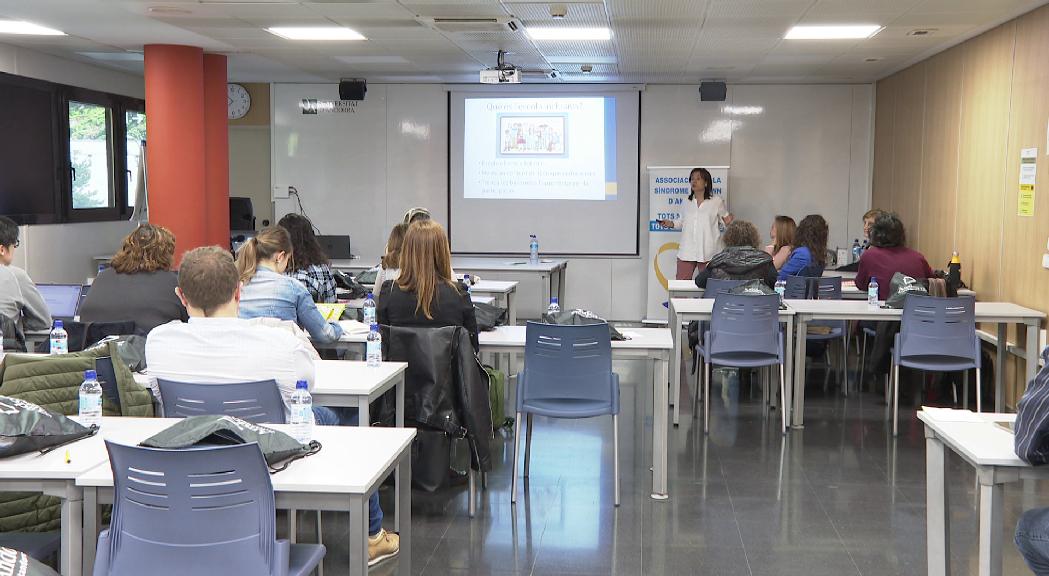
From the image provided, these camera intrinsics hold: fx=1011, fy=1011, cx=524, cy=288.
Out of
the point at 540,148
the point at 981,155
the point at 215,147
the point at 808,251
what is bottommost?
the point at 808,251

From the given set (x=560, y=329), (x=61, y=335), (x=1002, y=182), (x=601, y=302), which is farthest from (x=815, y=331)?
(x=61, y=335)

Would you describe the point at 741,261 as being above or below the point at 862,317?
above

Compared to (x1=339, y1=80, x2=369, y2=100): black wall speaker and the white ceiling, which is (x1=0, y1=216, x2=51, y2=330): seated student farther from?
(x1=339, y1=80, x2=369, y2=100): black wall speaker

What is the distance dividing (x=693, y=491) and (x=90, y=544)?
3.11 meters

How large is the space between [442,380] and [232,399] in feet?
4.62

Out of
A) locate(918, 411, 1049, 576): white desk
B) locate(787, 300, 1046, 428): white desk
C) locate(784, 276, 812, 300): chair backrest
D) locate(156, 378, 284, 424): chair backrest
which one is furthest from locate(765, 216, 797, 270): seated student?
locate(156, 378, 284, 424): chair backrest

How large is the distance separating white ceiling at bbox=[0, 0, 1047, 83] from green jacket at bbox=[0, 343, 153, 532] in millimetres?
3875

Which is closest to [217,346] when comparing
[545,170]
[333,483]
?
[333,483]

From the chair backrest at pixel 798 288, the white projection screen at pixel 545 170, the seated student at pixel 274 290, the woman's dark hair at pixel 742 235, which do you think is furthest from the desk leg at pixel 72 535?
the white projection screen at pixel 545 170

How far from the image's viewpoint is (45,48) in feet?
29.9

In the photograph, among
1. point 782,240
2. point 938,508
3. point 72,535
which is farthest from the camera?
point 782,240

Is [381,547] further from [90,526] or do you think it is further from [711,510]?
[711,510]

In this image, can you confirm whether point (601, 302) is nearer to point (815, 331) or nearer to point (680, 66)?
point (680, 66)

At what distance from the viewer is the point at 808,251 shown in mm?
7852
